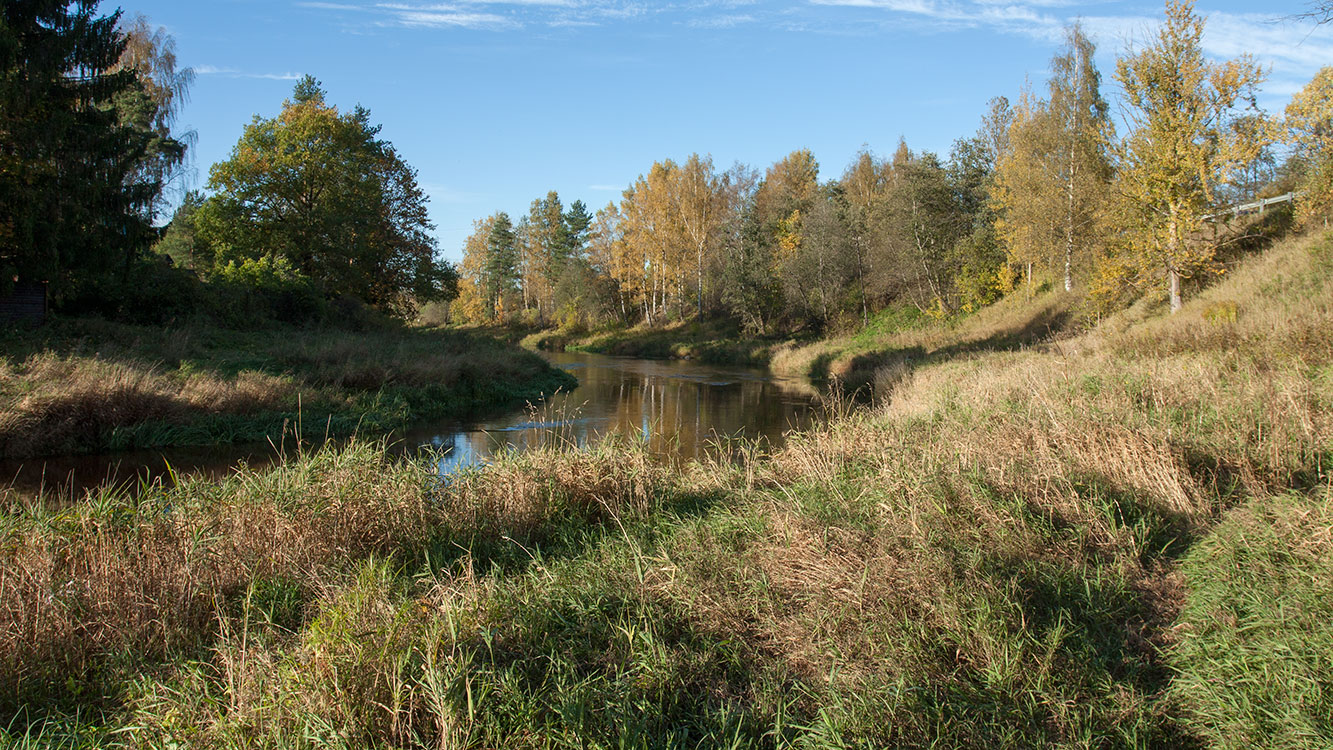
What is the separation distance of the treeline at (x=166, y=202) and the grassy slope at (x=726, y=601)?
14.6m

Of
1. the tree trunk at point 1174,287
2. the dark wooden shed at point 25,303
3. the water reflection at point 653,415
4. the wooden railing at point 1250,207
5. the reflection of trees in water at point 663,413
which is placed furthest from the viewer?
the wooden railing at point 1250,207

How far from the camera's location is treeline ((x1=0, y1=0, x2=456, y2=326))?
1606 centimetres

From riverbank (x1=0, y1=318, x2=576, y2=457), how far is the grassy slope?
17.9ft

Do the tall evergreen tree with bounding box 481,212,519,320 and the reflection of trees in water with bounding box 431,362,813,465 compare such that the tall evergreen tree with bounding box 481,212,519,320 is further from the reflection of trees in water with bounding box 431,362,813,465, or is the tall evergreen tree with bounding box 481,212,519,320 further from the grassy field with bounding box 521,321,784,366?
the reflection of trees in water with bounding box 431,362,813,465

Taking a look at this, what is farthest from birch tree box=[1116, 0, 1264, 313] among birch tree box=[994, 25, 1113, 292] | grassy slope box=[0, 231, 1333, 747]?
grassy slope box=[0, 231, 1333, 747]

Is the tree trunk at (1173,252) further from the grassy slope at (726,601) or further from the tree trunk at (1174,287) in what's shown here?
the grassy slope at (726,601)

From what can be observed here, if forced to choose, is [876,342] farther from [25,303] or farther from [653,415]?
[25,303]

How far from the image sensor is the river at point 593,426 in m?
10.5

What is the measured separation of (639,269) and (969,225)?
72.7 feet

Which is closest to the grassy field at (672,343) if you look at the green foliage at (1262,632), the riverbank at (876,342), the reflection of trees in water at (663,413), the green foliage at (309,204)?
the riverbank at (876,342)

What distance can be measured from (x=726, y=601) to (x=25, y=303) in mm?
21003

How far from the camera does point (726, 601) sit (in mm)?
4492

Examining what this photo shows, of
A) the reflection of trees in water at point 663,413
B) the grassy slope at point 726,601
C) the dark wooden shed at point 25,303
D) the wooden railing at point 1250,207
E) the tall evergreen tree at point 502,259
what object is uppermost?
the tall evergreen tree at point 502,259

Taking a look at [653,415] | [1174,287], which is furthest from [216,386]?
[1174,287]
